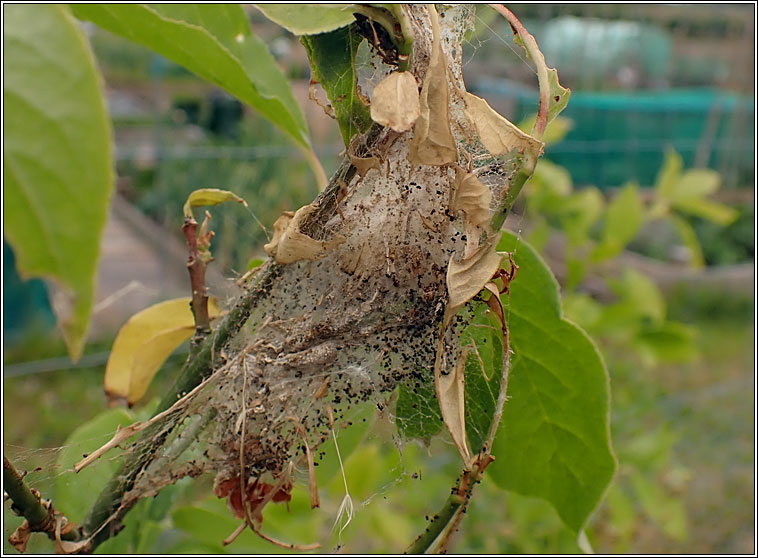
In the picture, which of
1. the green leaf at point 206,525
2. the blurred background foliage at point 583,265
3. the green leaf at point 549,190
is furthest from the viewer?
the green leaf at point 549,190

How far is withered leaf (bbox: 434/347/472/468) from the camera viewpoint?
0.23 metres

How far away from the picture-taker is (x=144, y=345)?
1.14ft

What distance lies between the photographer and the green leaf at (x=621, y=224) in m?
1.23

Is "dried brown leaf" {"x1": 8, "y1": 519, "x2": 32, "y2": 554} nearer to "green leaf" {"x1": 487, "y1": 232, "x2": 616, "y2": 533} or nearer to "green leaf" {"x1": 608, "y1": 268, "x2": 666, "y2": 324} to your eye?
"green leaf" {"x1": 487, "y1": 232, "x2": 616, "y2": 533}

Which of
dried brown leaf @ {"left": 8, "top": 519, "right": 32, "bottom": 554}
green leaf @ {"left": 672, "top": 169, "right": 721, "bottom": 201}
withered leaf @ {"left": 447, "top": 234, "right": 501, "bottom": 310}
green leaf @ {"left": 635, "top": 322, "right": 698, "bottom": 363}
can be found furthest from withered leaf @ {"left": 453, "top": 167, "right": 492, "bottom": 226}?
green leaf @ {"left": 672, "top": 169, "right": 721, "bottom": 201}

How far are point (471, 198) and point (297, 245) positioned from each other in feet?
0.21

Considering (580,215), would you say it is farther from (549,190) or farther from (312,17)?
(312,17)

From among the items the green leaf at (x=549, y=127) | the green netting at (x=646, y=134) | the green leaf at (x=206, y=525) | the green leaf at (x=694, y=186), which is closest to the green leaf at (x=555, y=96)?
the green leaf at (x=549, y=127)

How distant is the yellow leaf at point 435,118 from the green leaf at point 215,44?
11 cm

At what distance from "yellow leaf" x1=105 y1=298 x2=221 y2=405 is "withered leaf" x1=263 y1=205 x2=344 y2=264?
109 millimetres

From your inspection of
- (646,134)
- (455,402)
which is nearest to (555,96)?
(455,402)

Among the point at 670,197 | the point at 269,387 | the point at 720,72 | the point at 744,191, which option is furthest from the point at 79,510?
the point at 720,72

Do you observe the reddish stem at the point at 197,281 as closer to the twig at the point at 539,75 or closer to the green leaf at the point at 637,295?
the twig at the point at 539,75

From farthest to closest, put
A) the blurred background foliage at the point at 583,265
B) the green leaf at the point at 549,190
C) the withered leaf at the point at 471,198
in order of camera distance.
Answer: the green leaf at the point at 549,190, the blurred background foliage at the point at 583,265, the withered leaf at the point at 471,198
